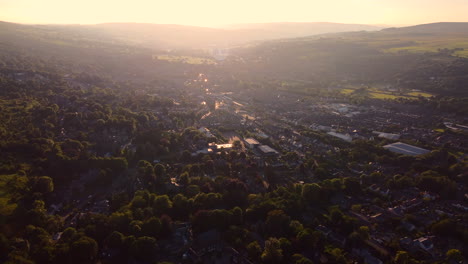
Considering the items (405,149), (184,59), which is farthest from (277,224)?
(184,59)

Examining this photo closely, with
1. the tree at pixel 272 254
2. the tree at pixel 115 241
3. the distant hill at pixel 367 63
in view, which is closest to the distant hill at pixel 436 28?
the distant hill at pixel 367 63

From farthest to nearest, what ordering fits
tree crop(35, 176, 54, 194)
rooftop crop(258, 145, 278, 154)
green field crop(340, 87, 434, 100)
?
1. green field crop(340, 87, 434, 100)
2. rooftop crop(258, 145, 278, 154)
3. tree crop(35, 176, 54, 194)

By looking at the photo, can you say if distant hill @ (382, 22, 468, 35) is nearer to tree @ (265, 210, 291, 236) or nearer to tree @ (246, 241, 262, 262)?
tree @ (265, 210, 291, 236)

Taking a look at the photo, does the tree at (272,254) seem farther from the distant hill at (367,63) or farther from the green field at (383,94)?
the distant hill at (367,63)

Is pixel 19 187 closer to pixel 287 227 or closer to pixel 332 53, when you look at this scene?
pixel 287 227

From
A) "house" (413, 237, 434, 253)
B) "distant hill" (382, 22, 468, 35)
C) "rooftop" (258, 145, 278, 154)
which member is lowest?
"house" (413, 237, 434, 253)

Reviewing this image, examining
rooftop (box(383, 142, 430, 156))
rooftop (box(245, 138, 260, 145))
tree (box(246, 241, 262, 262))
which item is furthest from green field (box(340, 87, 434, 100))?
tree (box(246, 241, 262, 262))

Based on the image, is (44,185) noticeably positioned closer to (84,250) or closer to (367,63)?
(84,250)

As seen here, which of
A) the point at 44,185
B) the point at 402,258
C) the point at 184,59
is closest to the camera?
the point at 402,258

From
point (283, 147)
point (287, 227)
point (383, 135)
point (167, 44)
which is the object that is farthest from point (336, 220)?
point (167, 44)
